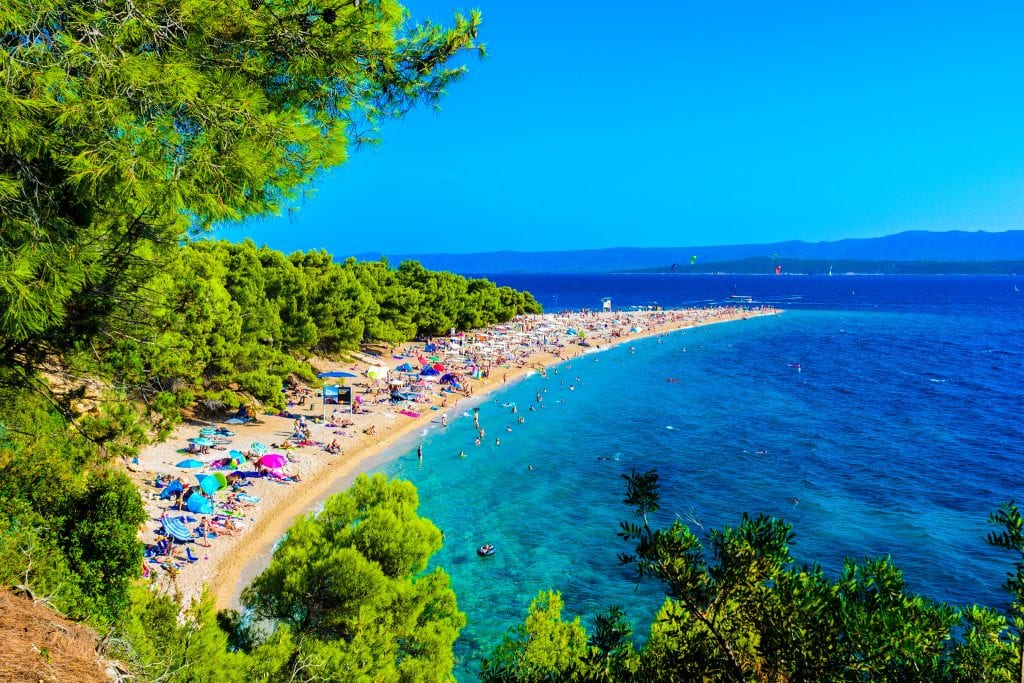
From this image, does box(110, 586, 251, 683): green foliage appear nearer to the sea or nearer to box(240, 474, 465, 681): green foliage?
box(240, 474, 465, 681): green foliage

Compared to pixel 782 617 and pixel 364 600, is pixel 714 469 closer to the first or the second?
pixel 364 600

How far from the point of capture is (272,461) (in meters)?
27.0

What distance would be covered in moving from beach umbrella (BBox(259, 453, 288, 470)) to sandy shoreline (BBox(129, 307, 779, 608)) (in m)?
0.67

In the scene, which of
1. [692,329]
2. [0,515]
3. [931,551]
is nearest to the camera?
[0,515]


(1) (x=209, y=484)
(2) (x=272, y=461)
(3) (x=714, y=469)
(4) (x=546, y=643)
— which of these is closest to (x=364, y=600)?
(4) (x=546, y=643)

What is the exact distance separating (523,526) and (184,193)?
2328 centimetres

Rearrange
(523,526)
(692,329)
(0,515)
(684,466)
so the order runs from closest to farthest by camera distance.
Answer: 1. (0,515)
2. (523,526)
3. (684,466)
4. (692,329)

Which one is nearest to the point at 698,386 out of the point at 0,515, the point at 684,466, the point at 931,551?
the point at 684,466

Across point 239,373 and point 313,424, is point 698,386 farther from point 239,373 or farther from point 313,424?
point 239,373

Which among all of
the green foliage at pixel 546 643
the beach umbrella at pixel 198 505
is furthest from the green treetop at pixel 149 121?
the beach umbrella at pixel 198 505

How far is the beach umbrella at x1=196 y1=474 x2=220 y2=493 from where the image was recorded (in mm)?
23125

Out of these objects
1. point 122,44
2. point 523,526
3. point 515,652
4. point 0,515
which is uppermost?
point 122,44

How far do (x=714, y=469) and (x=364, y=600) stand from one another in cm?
2530

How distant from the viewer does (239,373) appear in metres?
31.2
